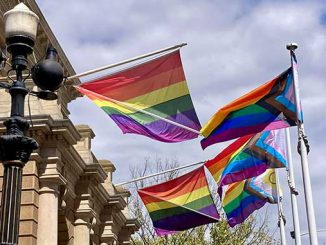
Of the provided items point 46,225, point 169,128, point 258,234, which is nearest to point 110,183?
point 46,225

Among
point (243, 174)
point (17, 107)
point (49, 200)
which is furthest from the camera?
point (243, 174)

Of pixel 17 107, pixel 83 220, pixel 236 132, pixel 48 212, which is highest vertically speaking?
→ pixel 83 220

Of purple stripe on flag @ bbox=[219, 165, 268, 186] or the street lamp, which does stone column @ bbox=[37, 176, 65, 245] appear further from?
the street lamp

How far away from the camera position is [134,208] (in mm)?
46188

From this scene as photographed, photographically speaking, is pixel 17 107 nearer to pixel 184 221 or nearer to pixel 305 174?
pixel 305 174

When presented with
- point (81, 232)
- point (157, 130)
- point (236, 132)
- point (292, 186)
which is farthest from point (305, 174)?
point (81, 232)

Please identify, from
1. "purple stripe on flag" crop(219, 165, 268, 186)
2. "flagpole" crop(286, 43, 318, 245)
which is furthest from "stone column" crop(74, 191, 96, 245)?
"flagpole" crop(286, 43, 318, 245)

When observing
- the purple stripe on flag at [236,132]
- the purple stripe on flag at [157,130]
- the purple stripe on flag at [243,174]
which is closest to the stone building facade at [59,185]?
the purple stripe on flag at [157,130]

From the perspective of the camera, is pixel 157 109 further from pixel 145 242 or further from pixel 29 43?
pixel 145 242

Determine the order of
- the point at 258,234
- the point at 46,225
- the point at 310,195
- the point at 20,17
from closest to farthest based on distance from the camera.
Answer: the point at 20,17
the point at 310,195
the point at 46,225
the point at 258,234

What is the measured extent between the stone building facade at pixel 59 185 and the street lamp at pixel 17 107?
8.06m

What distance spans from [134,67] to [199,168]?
5831mm

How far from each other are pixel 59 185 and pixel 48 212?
135 centimetres

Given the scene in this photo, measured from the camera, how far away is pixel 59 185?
19219 mm
